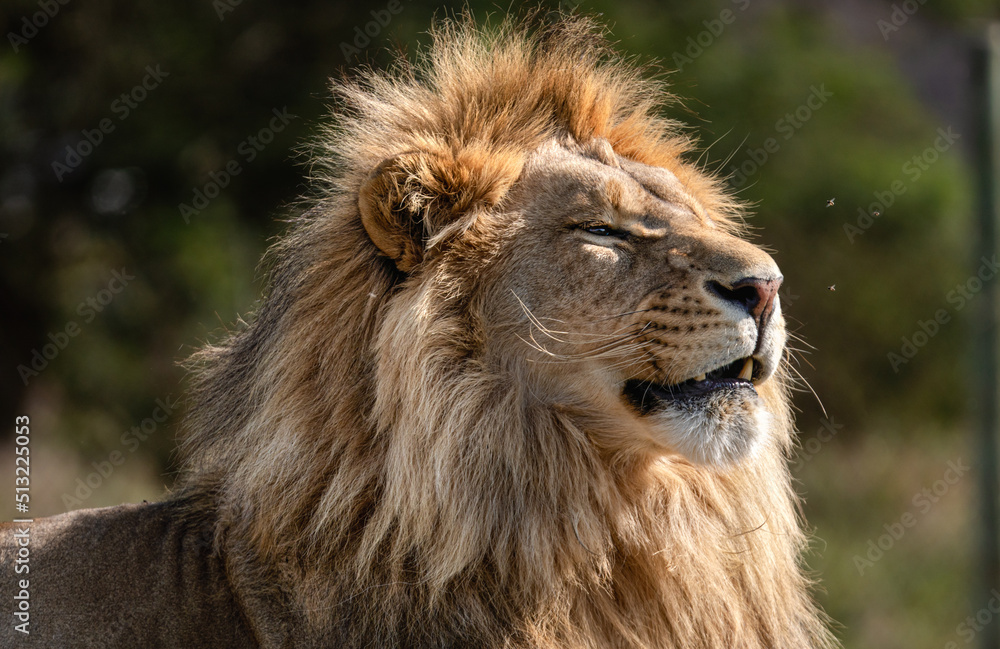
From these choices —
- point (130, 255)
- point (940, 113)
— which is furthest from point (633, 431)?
point (940, 113)

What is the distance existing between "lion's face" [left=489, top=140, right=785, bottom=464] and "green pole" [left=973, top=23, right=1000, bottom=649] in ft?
8.00

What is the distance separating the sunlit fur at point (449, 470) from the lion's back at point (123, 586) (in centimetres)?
9

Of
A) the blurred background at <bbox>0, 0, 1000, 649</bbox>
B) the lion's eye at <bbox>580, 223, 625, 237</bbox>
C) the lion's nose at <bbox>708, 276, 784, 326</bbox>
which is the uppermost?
the lion's nose at <bbox>708, 276, 784, 326</bbox>

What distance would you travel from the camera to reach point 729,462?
2.67m

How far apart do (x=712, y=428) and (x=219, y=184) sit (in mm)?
8058

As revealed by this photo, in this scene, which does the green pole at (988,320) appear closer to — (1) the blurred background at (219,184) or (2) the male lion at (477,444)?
(2) the male lion at (477,444)

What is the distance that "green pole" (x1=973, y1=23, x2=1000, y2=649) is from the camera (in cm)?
491

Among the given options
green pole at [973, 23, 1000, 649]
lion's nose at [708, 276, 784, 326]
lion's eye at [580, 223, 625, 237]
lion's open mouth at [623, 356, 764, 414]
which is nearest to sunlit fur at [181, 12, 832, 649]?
lion's open mouth at [623, 356, 764, 414]

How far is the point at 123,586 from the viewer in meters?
2.80

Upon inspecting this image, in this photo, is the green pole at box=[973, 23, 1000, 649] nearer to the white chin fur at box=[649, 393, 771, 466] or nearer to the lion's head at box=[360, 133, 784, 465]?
the lion's head at box=[360, 133, 784, 465]

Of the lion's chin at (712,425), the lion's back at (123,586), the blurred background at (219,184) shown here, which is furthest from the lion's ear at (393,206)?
the blurred background at (219,184)

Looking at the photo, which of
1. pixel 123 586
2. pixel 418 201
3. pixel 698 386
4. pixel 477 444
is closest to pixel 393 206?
pixel 418 201

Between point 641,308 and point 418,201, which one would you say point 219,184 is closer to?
point 418,201

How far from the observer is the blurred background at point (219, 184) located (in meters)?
9.07
